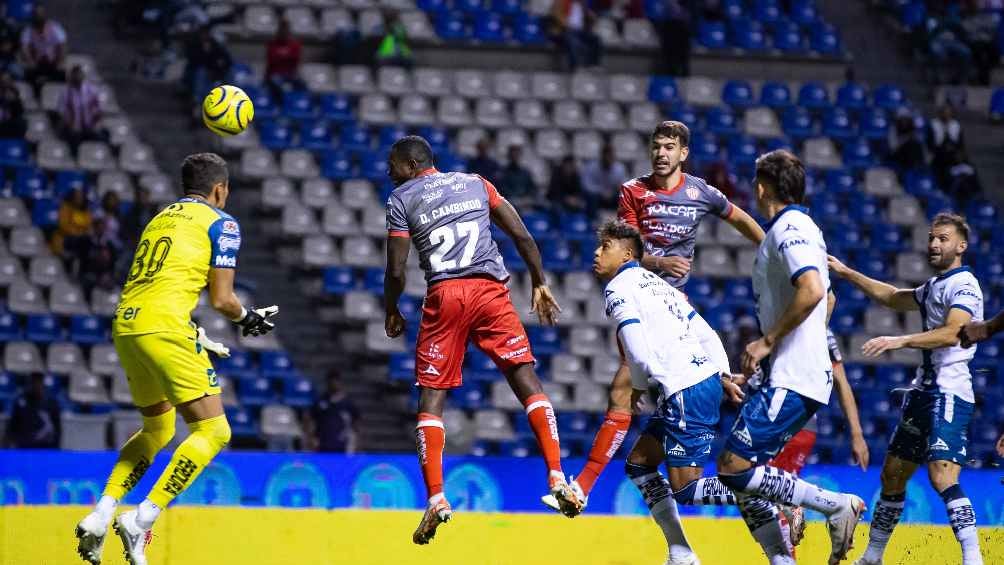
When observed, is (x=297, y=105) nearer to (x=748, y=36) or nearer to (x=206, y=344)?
(x=748, y=36)

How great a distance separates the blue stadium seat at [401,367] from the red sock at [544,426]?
8.95 metres

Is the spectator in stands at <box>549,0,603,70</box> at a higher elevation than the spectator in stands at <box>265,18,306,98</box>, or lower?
higher

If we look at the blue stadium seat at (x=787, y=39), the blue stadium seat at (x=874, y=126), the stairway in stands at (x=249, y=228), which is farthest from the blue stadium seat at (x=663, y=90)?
the stairway in stands at (x=249, y=228)

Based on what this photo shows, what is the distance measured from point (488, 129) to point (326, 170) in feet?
8.47

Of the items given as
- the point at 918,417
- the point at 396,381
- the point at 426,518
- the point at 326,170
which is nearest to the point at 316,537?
the point at 426,518

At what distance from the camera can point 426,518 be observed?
8.17 meters

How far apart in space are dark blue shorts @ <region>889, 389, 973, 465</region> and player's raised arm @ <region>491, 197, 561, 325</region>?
2398mm

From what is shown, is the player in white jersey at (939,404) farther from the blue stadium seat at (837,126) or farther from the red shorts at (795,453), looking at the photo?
the blue stadium seat at (837,126)

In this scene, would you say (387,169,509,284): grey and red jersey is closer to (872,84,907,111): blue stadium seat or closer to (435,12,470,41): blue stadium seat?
(435,12,470,41): blue stadium seat

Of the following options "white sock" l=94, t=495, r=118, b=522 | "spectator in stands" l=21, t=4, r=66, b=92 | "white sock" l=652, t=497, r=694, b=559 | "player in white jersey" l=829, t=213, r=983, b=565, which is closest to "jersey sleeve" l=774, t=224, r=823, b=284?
"player in white jersey" l=829, t=213, r=983, b=565

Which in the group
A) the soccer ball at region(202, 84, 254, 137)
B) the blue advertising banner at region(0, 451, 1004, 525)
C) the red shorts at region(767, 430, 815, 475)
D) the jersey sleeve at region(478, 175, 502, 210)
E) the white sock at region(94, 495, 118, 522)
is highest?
the soccer ball at region(202, 84, 254, 137)

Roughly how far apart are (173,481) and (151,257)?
127cm

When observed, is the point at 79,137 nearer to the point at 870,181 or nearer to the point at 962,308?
the point at 870,181

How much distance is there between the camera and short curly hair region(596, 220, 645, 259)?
27.0ft
